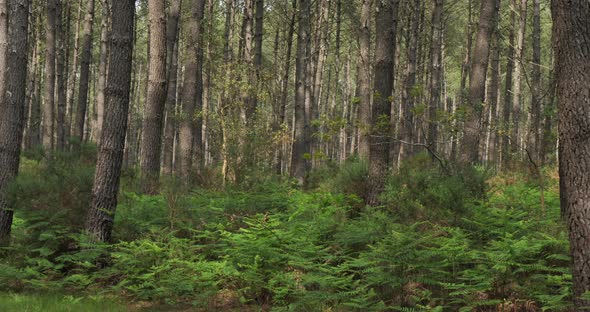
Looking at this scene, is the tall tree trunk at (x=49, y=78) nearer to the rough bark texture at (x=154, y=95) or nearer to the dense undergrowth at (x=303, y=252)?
the rough bark texture at (x=154, y=95)

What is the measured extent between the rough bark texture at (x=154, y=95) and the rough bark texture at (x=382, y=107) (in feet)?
14.6

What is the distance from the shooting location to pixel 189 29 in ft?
48.8

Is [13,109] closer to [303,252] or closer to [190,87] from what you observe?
[303,252]

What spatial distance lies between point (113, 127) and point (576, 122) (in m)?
6.18

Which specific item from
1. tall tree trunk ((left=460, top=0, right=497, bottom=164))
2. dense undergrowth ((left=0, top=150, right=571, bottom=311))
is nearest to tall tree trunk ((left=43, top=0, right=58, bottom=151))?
dense undergrowth ((left=0, top=150, right=571, bottom=311))

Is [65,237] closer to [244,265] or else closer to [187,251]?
[187,251]

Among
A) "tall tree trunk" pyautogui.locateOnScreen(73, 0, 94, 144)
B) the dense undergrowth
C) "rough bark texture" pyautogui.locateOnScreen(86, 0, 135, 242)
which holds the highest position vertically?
"tall tree trunk" pyautogui.locateOnScreen(73, 0, 94, 144)

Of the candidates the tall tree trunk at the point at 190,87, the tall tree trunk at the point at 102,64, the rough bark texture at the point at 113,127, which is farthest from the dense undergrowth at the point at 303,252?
the tall tree trunk at the point at 102,64

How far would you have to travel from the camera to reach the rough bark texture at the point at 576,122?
4590 millimetres

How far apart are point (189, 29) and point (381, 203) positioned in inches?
338

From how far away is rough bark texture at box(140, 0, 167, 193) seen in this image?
407 inches

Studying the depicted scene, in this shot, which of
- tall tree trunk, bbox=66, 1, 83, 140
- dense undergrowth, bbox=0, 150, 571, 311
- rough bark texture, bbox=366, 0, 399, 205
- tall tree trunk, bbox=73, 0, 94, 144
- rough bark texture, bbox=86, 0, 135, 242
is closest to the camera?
dense undergrowth, bbox=0, 150, 571, 311

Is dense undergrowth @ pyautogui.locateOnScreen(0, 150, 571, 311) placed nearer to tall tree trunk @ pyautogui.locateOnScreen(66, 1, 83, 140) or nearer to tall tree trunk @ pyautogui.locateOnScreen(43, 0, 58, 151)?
tall tree trunk @ pyautogui.locateOnScreen(43, 0, 58, 151)

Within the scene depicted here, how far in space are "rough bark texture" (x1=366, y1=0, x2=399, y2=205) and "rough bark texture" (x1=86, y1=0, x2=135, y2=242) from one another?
4597mm
